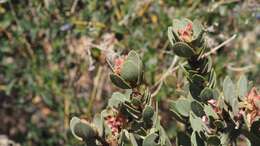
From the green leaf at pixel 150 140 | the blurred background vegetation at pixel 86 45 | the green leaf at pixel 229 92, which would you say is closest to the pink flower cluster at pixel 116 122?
the green leaf at pixel 150 140

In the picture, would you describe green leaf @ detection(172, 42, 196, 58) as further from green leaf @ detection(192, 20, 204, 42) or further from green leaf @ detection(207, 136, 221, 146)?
green leaf @ detection(207, 136, 221, 146)

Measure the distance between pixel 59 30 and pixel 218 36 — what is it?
1.93 feet

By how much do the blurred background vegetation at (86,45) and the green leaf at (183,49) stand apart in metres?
0.96

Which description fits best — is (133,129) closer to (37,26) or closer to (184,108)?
(184,108)

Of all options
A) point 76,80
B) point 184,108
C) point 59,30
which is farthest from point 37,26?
point 184,108

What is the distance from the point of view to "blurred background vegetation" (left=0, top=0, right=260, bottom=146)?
229 cm

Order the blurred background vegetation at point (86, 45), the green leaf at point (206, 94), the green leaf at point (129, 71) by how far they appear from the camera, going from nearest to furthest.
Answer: the green leaf at point (129, 71) < the green leaf at point (206, 94) < the blurred background vegetation at point (86, 45)

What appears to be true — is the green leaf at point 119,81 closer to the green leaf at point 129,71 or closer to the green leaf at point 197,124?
the green leaf at point 129,71

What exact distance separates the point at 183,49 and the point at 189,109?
0.17 metres

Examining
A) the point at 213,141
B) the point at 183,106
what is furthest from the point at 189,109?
the point at 213,141

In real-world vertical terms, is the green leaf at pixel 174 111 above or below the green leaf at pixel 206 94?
above

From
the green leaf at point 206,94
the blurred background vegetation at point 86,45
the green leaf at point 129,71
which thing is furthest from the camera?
the blurred background vegetation at point 86,45

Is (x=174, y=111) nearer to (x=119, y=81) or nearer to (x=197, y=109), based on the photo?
(x=197, y=109)

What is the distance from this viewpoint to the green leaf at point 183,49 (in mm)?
1121
